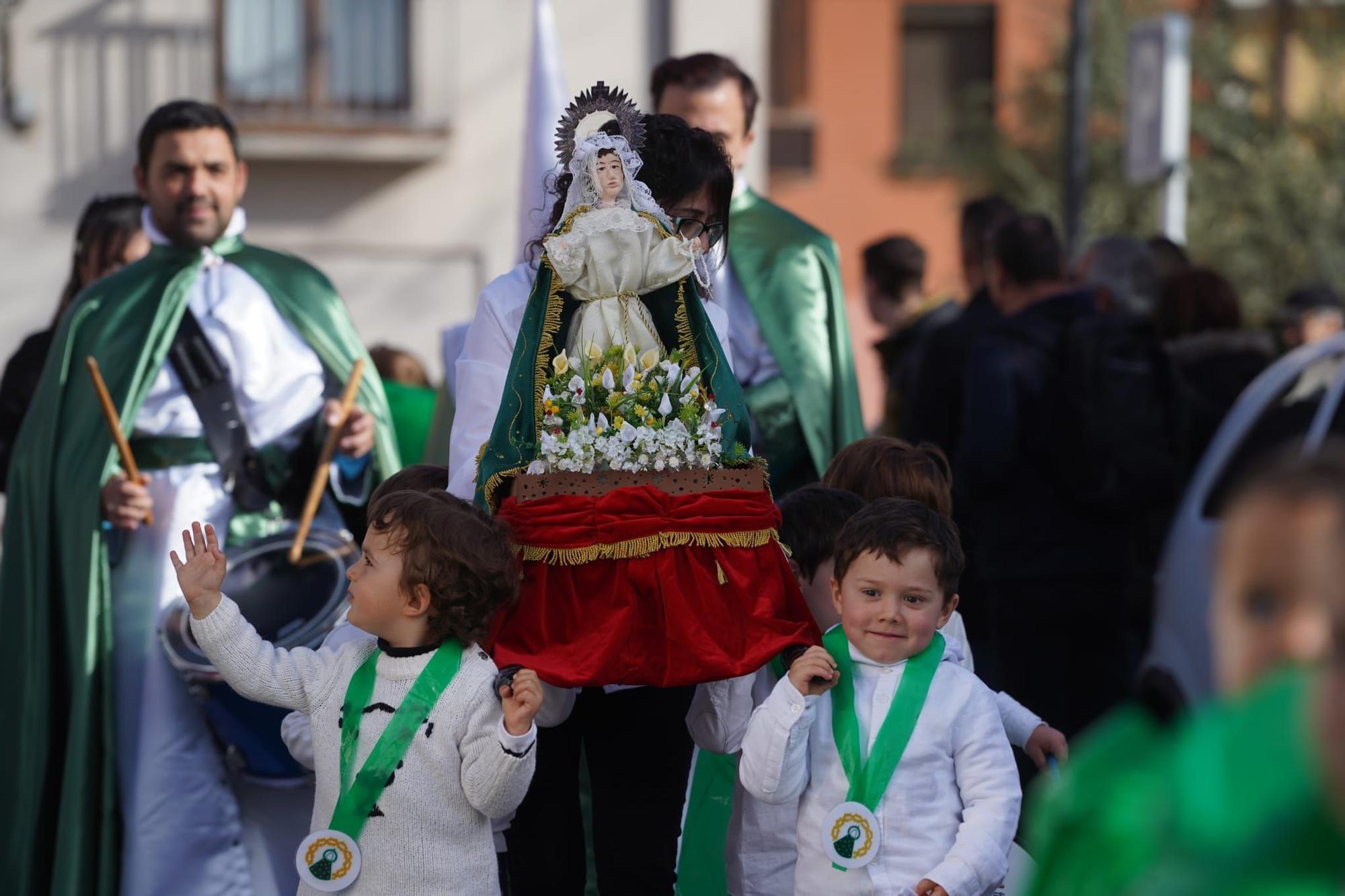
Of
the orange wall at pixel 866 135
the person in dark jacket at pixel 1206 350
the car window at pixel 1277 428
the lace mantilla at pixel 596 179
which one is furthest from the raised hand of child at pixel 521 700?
the orange wall at pixel 866 135

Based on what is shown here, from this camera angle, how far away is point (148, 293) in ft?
16.6

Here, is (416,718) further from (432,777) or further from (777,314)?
(777,314)

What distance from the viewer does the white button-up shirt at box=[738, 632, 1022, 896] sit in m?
3.26

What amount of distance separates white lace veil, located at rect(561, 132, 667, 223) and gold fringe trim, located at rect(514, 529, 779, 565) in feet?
1.98

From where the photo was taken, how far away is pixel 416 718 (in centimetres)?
336

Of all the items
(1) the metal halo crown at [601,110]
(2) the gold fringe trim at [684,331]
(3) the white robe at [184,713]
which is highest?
(1) the metal halo crown at [601,110]

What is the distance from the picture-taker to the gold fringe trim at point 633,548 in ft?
10.9

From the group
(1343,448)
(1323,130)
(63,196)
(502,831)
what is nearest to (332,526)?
(502,831)

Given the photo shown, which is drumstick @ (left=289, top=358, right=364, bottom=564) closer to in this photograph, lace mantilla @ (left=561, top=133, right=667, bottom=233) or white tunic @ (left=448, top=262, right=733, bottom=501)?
white tunic @ (left=448, top=262, right=733, bottom=501)

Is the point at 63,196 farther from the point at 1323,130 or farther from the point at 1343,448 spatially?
the point at 1323,130

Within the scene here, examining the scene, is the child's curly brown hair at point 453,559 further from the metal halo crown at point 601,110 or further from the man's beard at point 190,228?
the man's beard at point 190,228

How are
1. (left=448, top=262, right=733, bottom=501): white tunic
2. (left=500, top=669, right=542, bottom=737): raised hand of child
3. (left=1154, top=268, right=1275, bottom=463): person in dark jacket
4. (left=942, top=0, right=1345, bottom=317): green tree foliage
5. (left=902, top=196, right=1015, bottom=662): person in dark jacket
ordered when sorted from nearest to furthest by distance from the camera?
(left=500, top=669, right=542, bottom=737): raised hand of child → (left=448, top=262, right=733, bottom=501): white tunic → (left=902, top=196, right=1015, bottom=662): person in dark jacket → (left=1154, top=268, right=1275, bottom=463): person in dark jacket → (left=942, top=0, right=1345, bottom=317): green tree foliage

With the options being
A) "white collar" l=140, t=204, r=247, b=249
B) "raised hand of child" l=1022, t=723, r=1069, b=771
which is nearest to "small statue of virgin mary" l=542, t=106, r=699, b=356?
"raised hand of child" l=1022, t=723, r=1069, b=771

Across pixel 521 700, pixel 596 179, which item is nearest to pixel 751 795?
pixel 521 700
